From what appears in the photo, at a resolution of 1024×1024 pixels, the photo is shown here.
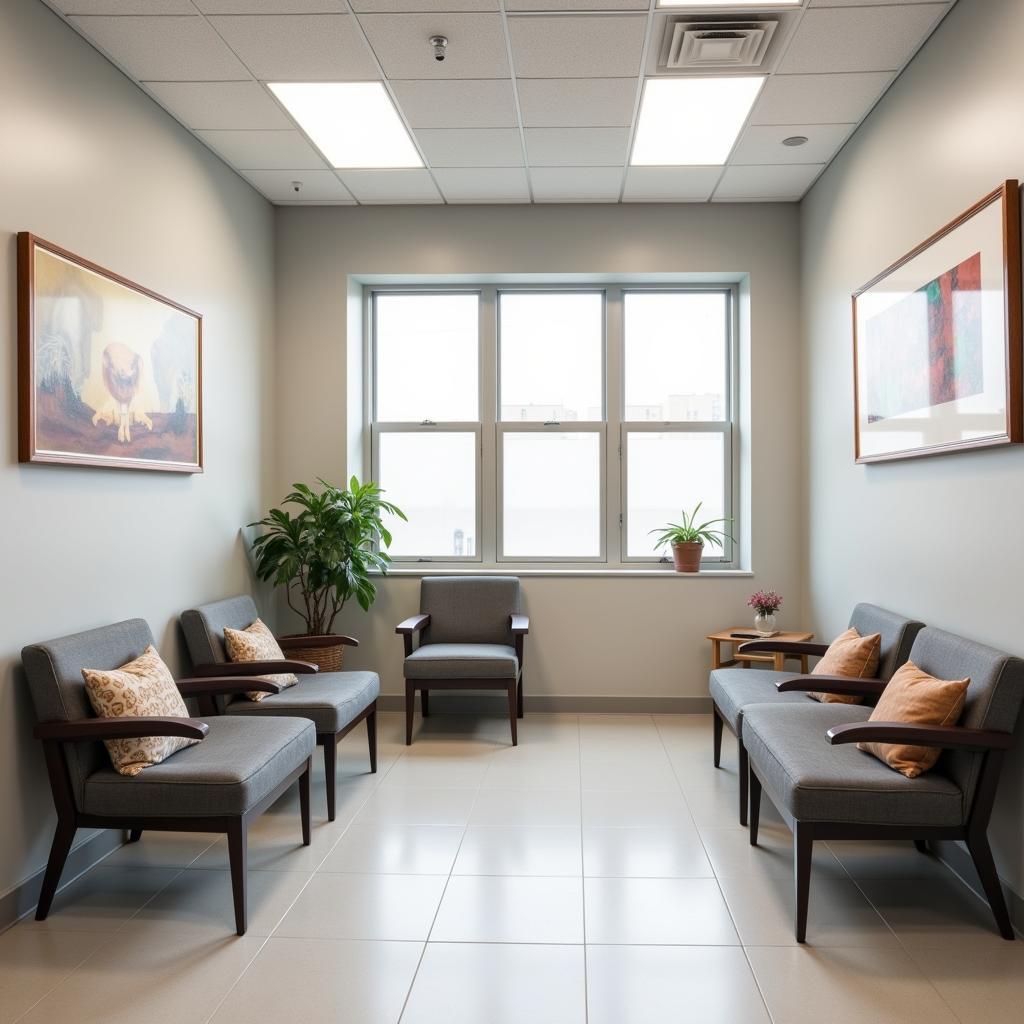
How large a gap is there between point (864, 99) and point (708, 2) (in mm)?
1051

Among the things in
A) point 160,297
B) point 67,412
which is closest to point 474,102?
point 160,297

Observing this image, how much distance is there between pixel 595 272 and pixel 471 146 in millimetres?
1159

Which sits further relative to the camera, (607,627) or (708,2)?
(607,627)

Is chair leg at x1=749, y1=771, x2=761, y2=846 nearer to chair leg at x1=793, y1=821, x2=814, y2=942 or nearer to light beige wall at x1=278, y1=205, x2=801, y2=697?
chair leg at x1=793, y1=821, x2=814, y2=942

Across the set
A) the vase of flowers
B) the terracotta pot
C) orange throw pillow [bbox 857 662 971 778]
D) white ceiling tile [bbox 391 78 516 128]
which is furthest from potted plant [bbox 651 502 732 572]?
white ceiling tile [bbox 391 78 516 128]

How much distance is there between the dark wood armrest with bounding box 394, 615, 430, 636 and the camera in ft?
14.1

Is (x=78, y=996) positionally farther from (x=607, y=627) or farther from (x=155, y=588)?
(x=607, y=627)

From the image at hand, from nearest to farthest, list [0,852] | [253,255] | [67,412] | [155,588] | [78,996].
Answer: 1. [78,996]
2. [0,852]
3. [67,412]
4. [155,588]
5. [253,255]

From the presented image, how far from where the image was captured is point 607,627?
15.7 feet

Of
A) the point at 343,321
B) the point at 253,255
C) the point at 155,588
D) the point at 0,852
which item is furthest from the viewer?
the point at 343,321

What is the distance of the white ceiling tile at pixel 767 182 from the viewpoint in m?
4.26

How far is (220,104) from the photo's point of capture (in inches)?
138

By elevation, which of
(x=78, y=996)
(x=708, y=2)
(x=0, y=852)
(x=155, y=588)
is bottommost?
(x=78, y=996)

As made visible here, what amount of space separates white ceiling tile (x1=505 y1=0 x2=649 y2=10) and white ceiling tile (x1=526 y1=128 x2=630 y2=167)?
3.19 feet
